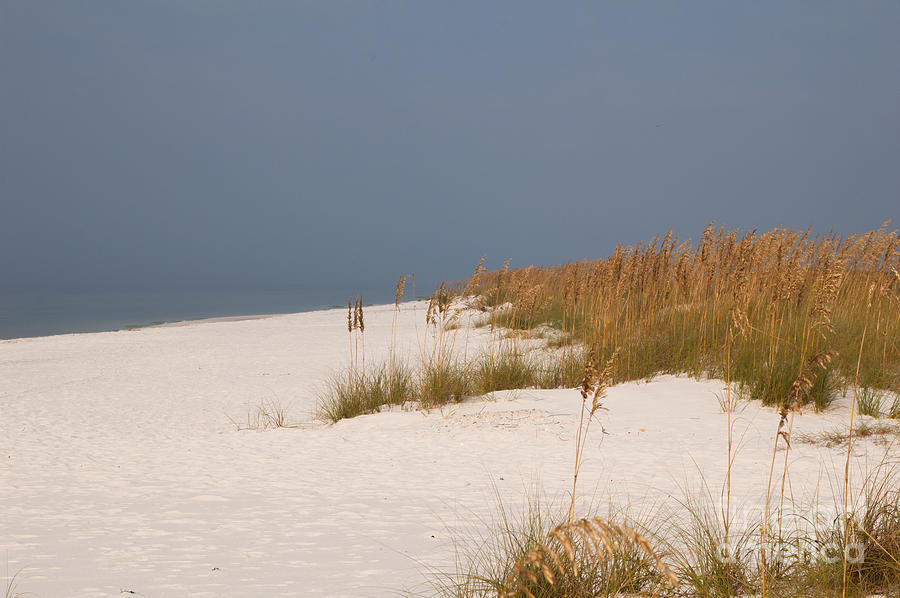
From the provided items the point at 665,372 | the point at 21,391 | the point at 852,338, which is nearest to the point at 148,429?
the point at 21,391

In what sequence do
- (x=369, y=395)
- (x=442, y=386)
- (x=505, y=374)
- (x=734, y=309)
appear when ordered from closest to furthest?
(x=734, y=309), (x=442, y=386), (x=369, y=395), (x=505, y=374)

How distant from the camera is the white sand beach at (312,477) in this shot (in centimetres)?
338

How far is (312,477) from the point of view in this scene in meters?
5.33

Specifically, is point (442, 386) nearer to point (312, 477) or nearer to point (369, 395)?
point (369, 395)

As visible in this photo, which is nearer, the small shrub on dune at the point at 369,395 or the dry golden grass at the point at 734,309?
the dry golden grass at the point at 734,309

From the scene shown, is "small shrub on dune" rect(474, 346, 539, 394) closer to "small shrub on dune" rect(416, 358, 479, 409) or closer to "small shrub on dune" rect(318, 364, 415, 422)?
"small shrub on dune" rect(416, 358, 479, 409)

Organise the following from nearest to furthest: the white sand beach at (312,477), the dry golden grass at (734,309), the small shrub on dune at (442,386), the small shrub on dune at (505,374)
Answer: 1. the white sand beach at (312,477)
2. the dry golden grass at (734,309)
3. the small shrub on dune at (442,386)
4. the small shrub on dune at (505,374)

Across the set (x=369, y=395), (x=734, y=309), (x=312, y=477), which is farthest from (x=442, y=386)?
(x=734, y=309)

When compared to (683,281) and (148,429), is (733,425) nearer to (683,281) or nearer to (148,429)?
(683,281)

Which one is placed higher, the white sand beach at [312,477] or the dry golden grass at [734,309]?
the dry golden grass at [734,309]

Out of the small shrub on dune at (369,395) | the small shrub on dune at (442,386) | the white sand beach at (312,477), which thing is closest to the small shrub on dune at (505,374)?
the small shrub on dune at (442,386)

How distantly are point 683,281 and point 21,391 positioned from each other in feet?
35.6

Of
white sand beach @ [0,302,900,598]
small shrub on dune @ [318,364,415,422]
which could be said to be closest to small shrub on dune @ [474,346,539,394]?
white sand beach @ [0,302,900,598]

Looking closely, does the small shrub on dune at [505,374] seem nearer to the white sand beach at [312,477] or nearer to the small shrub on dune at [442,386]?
the small shrub on dune at [442,386]
